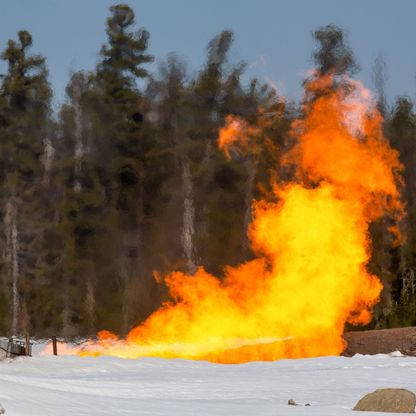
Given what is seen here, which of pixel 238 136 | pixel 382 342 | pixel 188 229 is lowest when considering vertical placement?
pixel 382 342

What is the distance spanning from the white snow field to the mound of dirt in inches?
14.3

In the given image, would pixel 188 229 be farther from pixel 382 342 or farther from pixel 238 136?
pixel 382 342

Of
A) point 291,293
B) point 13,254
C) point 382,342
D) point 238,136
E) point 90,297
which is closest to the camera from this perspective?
point 382,342

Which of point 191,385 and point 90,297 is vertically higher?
point 90,297

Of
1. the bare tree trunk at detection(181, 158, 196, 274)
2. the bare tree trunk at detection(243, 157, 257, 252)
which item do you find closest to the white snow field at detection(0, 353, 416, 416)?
the bare tree trunk at detection(181, 158, 196, 274)

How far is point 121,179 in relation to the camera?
159 ft

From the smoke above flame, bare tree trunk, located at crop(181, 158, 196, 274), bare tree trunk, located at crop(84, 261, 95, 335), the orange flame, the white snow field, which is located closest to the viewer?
the white snow field

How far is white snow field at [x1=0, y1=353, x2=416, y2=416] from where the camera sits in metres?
14.6

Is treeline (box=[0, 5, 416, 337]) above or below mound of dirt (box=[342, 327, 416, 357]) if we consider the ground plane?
above

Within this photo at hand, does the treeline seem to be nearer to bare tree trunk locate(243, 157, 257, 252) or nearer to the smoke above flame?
bare tree trunk locate(243, 157, 257, 252)

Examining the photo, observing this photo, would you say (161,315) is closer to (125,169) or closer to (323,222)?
(323,222)

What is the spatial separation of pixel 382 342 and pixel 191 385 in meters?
7.25

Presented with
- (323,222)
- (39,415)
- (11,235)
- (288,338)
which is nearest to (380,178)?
(323,222)

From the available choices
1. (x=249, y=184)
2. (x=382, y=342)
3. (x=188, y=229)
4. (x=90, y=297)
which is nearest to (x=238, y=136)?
(x=249, y=184)
